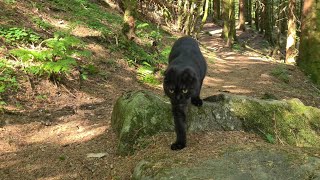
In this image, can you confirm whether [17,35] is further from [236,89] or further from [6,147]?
[236,89]

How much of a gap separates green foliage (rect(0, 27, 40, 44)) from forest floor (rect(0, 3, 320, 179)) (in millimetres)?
1838

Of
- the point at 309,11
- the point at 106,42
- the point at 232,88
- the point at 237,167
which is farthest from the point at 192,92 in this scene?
the point at 309,11

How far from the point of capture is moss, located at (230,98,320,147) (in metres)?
5.72

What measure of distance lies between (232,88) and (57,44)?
601 centimetres

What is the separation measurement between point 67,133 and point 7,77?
2.27m

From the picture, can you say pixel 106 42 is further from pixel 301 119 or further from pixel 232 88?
pixel 301 119

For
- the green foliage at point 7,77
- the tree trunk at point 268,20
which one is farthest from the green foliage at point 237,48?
the green foliage at point 7,77

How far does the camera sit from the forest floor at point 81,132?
4777 millimetres

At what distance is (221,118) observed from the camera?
5.63 metres

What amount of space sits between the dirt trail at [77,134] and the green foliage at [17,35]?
6.10 ft

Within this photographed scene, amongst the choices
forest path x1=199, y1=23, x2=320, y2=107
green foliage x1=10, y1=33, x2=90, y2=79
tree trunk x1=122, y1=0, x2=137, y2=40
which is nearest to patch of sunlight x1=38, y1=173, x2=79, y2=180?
green foliage x1=10, y1=33, x2=90, y2=79

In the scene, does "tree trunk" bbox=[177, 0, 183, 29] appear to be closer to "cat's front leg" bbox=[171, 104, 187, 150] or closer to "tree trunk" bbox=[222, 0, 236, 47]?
"tree trunk" bbox=[222, 0, 236, 47]

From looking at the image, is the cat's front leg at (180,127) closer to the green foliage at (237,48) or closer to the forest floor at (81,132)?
the forest floor at (81,132)

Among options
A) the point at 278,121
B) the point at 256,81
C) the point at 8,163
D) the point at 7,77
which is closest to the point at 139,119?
the point at 8,163
